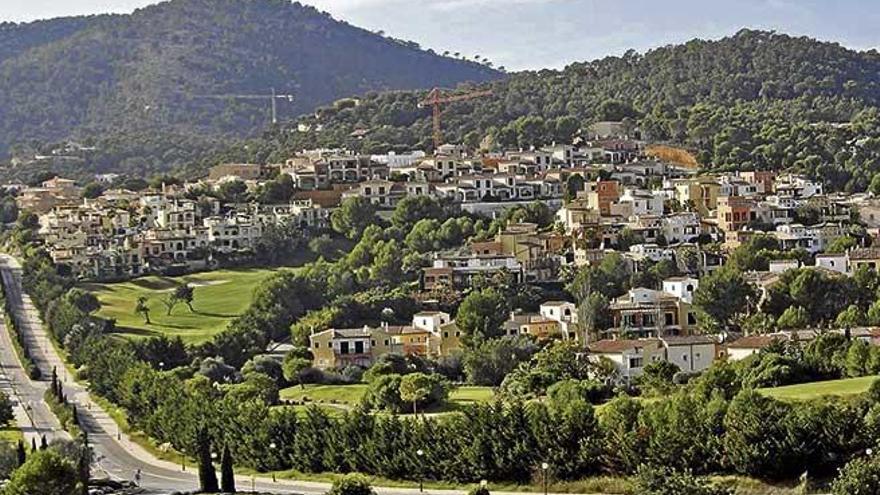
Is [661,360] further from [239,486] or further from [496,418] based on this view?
[239,486]

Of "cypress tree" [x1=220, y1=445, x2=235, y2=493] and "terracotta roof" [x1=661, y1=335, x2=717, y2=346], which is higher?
"terracotta roof" [x1=661, y1=335, x2=717, y2=346]

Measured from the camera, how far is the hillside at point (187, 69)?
145m

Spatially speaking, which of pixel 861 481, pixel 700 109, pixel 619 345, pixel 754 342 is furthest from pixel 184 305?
pixel 861 481

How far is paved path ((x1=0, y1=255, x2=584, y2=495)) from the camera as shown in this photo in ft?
111

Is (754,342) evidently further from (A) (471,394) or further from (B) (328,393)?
(B) (328,393)

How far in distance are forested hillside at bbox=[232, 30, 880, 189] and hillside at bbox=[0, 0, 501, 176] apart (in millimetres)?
34406

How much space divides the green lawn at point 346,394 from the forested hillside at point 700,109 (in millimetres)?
30498

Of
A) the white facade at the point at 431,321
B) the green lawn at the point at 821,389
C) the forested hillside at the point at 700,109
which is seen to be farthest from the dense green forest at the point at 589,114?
the green lawn at the point at 821,389

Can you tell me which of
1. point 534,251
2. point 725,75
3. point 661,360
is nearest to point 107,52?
point 725,75

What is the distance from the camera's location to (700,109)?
3216 inches

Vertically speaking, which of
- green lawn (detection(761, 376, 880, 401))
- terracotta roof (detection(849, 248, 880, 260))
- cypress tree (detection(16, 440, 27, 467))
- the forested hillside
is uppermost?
the forested hillside

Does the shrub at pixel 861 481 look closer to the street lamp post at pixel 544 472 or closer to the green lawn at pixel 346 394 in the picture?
the street lamp post at pixel 544 472

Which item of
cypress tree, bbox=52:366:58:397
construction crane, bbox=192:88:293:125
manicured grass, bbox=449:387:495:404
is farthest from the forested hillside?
construction crane, bbox=192:88:293:125

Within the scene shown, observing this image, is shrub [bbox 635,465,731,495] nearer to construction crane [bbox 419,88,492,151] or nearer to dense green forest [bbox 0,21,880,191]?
dense green forest [bbox 0,21,880,191]
